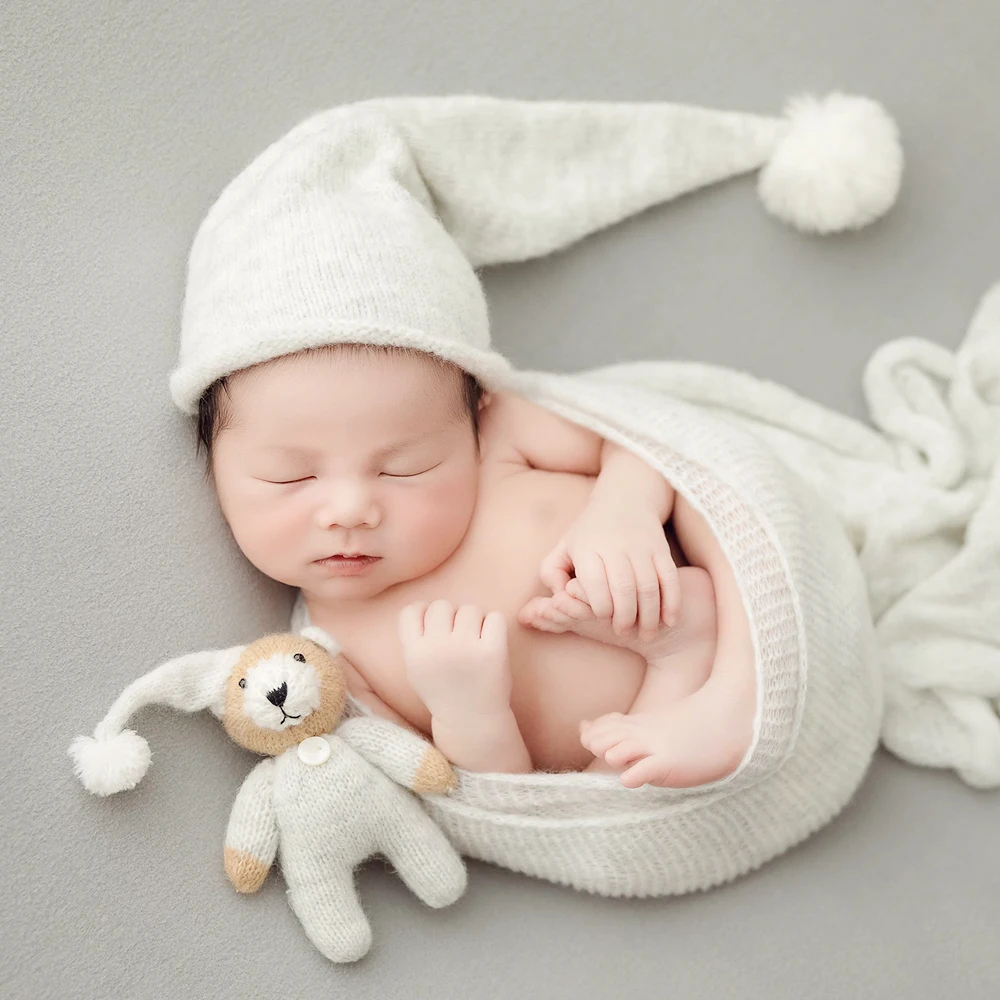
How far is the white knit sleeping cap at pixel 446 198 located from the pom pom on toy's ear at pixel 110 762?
1.14 feet

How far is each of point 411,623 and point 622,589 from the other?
0.68 feet

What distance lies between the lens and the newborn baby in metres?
1.04

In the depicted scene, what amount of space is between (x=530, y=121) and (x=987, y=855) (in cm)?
98

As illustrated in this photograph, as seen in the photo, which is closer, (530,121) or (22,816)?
(22,816)

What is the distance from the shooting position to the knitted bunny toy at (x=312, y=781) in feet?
3.31

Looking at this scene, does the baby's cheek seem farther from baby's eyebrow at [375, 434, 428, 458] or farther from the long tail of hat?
the long tail of hat

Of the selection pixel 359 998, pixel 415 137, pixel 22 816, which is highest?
pixel 415 137

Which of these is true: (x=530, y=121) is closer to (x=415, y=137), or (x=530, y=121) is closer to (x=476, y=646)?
(x=415, y=137)

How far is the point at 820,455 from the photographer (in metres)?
1.35

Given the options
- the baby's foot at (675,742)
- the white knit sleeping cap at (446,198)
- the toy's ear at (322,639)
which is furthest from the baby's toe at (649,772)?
the white knit sleeping cap at (446,198)

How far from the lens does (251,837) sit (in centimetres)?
102

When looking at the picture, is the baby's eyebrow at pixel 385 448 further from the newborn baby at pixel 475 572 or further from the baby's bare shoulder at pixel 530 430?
the baby's bare shoulder at pixel 530 430

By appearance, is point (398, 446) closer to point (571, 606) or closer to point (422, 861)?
point (571, 606)

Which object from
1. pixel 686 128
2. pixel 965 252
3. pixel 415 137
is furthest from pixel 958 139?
pixel 415 137
